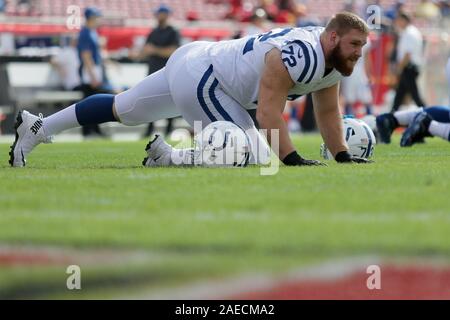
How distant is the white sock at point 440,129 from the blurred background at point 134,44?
613 cm

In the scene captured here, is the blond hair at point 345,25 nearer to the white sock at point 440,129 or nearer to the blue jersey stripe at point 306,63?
the blue jersey stripe at point 306,63

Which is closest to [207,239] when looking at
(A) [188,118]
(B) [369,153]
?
(A) [188,118]

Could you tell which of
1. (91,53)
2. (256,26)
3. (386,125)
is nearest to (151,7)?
(256,26)

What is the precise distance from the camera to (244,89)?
6.90m

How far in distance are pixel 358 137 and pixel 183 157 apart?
1426 millimetres

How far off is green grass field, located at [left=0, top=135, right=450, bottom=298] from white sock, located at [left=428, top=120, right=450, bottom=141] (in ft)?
9.11

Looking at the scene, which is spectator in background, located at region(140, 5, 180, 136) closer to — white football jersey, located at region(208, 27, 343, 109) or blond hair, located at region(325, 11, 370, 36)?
white football jersey, located at region(208, 27, 343, 109)

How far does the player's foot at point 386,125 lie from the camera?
34.9 ft

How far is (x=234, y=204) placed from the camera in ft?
16.0

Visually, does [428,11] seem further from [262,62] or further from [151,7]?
[262,62]

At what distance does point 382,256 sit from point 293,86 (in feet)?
9.95

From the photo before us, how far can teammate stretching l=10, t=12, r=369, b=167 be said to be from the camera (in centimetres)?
651

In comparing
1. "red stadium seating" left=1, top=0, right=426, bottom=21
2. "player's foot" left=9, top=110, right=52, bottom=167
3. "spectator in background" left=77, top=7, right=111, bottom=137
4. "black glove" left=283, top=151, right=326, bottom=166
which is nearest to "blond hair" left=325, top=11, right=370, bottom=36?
"black glove" left=283, top=151, right=326, bottom=166
